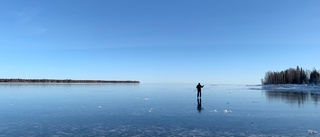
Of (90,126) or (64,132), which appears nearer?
(64,132)

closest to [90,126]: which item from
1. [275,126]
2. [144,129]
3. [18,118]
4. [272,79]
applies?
[144,129]

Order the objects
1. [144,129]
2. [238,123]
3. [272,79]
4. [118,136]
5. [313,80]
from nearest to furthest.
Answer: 1. [118,136]
2. [144,129]
3. [238,123]
4. [313,80]
5. [272,79]

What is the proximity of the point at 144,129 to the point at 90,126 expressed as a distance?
234 centimetres

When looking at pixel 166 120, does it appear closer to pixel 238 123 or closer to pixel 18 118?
pixel 238 123

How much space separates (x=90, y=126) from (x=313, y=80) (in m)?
116

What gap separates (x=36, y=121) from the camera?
477 inches

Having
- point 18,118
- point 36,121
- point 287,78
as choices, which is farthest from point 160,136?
point 287,78

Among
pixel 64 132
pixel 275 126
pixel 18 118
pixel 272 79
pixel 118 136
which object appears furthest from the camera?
pixel 272 79

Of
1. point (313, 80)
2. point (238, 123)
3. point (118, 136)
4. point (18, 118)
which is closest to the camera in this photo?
point (118, 136)

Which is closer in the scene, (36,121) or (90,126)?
(90,126)

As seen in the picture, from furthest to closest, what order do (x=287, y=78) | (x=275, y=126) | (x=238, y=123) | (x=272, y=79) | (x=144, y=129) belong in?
(x=272, y=79) → (x=287, y=78) → (x=238, y=123) → (x=275, y=126) → (x=144, y=129)

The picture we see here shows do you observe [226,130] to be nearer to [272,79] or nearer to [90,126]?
[90,126]

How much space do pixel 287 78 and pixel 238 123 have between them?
121381 millimetres

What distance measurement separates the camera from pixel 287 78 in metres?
121
